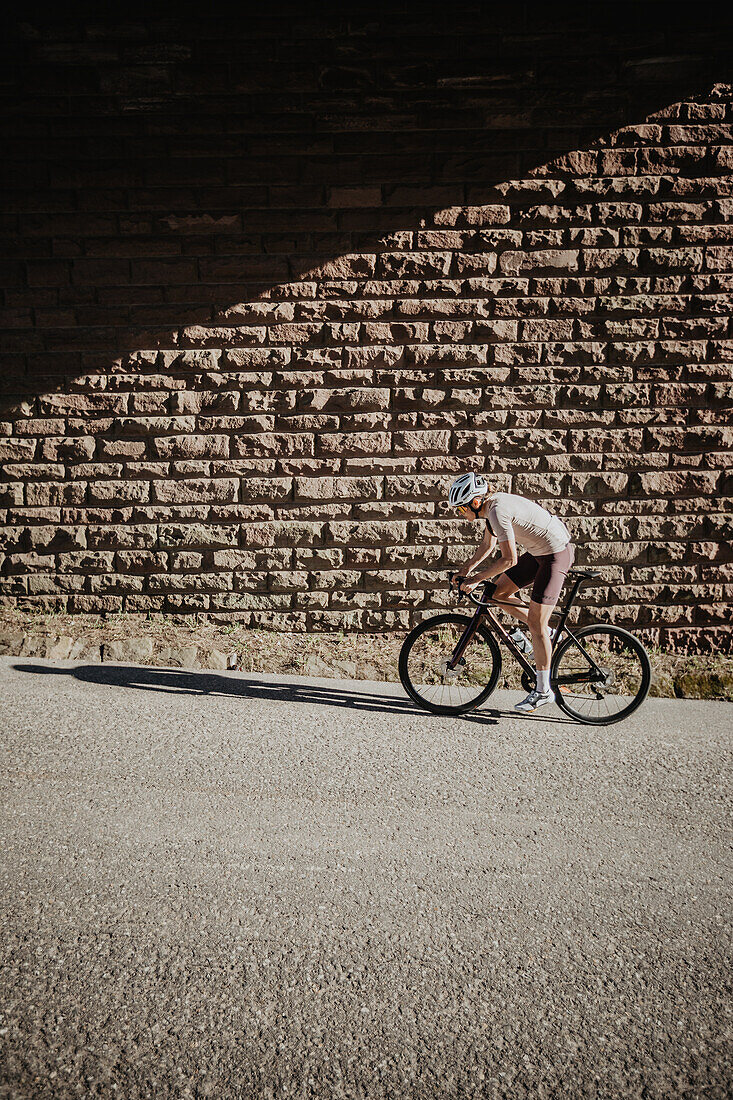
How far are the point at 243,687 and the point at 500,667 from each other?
190 centimetres

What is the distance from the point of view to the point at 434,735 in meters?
4.43

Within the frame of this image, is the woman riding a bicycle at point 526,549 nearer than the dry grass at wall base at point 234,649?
Yes

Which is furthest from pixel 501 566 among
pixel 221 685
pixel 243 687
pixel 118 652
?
pixel 118 652

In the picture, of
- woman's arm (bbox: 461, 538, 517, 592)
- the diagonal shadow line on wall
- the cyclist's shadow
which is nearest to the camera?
woman's arm (bbox: 461, 538, 517, 592)

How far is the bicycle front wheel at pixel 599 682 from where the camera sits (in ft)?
15.5

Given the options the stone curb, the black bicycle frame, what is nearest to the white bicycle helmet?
the black bicycle frame

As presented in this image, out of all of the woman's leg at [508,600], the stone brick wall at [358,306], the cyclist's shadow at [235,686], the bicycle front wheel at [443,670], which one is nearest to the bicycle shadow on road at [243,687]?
the cyclist's shadow at [235,686]

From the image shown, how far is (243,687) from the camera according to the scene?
5145 mm

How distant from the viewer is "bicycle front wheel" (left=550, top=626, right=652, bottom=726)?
473 centimetres

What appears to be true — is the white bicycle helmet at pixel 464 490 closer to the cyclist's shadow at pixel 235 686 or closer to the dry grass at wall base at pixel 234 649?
the cyclist's shadow at pixel 235 686

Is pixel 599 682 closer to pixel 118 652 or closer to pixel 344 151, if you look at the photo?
pixel 118 652

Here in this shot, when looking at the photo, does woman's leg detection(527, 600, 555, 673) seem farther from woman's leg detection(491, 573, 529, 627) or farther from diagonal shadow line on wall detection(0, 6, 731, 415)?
diagonal shadow line on wall detection(0, 6, 731, 415)

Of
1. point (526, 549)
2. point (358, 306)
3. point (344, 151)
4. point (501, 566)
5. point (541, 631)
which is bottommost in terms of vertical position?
point (541, 631)

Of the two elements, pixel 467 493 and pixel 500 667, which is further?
pixel 500 667
